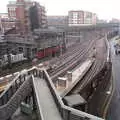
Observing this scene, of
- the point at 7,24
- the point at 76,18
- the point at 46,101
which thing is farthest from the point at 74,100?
the point at 76,18

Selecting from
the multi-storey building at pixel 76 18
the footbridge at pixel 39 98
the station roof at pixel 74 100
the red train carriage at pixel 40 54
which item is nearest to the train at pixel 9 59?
the red train carriage at pixel 40 54

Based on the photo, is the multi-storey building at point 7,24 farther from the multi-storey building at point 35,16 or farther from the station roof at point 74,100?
the station roof at point 74,100

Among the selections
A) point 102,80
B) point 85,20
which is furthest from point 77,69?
point 85,20

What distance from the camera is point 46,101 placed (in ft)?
Answer: 32.1

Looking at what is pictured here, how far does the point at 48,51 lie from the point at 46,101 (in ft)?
89.6

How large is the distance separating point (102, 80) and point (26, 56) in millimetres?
17666

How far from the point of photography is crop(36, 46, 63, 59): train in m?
34.2

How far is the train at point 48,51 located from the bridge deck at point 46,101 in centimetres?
2113

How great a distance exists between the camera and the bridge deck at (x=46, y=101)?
27.1 ft

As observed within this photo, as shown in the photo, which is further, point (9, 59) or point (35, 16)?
point (35, 16)

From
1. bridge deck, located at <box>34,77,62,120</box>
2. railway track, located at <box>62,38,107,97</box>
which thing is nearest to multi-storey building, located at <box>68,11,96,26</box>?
railway track, located at <box>62,38,107,97</box>

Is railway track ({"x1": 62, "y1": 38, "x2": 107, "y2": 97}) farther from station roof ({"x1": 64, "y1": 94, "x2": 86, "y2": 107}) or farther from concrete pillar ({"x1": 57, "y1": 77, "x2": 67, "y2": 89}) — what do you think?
station roof ({"x1": 64, "y1": 94, "x2": 86, "y2": 107})

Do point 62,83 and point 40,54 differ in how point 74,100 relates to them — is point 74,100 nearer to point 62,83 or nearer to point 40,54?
point 62,83

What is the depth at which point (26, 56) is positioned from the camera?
112 feet
